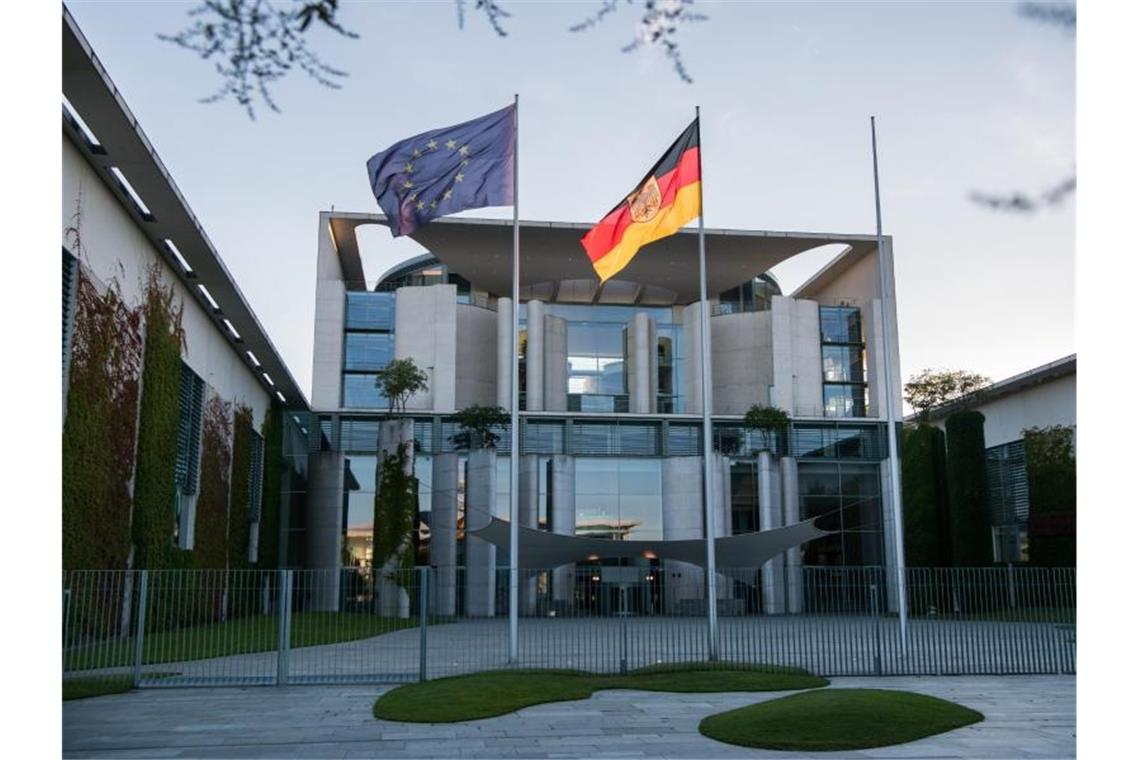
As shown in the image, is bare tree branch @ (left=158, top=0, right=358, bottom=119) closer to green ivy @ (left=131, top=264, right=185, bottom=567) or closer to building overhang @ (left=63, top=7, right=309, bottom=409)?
building overhang @ (left=63, top=7, right=309, bottom=409)

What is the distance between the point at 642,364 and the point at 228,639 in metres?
25.9

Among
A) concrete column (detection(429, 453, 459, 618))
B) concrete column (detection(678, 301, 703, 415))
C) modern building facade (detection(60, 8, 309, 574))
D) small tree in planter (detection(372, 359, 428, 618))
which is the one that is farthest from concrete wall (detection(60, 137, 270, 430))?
concrete column (detection(678, 301, 703, 415))

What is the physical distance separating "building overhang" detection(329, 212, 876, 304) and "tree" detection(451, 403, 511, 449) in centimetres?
903

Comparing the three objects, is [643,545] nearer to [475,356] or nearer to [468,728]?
[468,728]

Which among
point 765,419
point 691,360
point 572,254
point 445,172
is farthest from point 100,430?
point 691,360

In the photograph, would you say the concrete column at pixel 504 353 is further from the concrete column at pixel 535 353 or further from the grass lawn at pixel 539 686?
the grass lawn at pixel 539 686

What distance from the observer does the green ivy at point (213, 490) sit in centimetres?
2988

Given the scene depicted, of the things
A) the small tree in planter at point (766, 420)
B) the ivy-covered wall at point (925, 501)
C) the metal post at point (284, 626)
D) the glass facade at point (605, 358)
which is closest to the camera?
the metal post at point (284, 626)

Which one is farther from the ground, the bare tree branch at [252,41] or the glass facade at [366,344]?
the glass facade at [366,344]

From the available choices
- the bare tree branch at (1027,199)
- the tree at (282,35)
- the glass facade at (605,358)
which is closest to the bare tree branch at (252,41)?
the tree at (282,35)

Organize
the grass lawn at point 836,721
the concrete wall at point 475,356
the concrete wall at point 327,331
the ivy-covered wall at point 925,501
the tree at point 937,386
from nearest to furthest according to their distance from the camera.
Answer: the grass lawn at point 836,721 < the ivy-covered wall at point 925,501 < the concrete wall at point 327,331 < the concrete wall at point 475,356 < the tree at point 937,386

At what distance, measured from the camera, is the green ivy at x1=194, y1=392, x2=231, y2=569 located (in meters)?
29.9

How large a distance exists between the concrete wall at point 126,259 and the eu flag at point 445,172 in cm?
548
